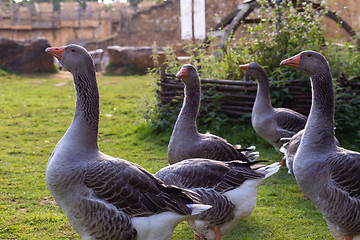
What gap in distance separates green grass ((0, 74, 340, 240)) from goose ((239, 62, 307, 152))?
57 cm

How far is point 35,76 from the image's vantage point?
16031 millimetres

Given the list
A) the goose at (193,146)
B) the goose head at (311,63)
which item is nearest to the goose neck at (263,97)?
the goose at (193,146)

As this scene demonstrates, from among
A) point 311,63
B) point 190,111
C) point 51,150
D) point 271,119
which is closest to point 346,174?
point 311,63

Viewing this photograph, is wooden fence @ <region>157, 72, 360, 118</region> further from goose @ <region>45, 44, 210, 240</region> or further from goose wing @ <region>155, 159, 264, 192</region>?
goose @ <region>45, 44, 210, 240</region>

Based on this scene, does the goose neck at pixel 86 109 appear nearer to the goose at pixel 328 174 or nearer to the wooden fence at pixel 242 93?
the goose at pixel 328 174

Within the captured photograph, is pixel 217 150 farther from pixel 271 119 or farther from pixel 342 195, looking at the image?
pixel 271 119

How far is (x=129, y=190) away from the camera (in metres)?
2.92

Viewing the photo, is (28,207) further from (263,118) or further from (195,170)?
(263,118)

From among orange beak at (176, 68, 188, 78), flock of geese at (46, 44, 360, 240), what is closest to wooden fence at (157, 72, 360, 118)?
orange beak at (176, 68, 188, 78)

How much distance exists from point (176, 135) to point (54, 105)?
22.2ft

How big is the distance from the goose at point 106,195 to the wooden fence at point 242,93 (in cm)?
458

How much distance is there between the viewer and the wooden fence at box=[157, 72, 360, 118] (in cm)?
714

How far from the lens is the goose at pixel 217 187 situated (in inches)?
141

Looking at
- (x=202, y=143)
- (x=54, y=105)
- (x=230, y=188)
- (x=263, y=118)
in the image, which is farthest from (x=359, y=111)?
(x=54, y=105)
